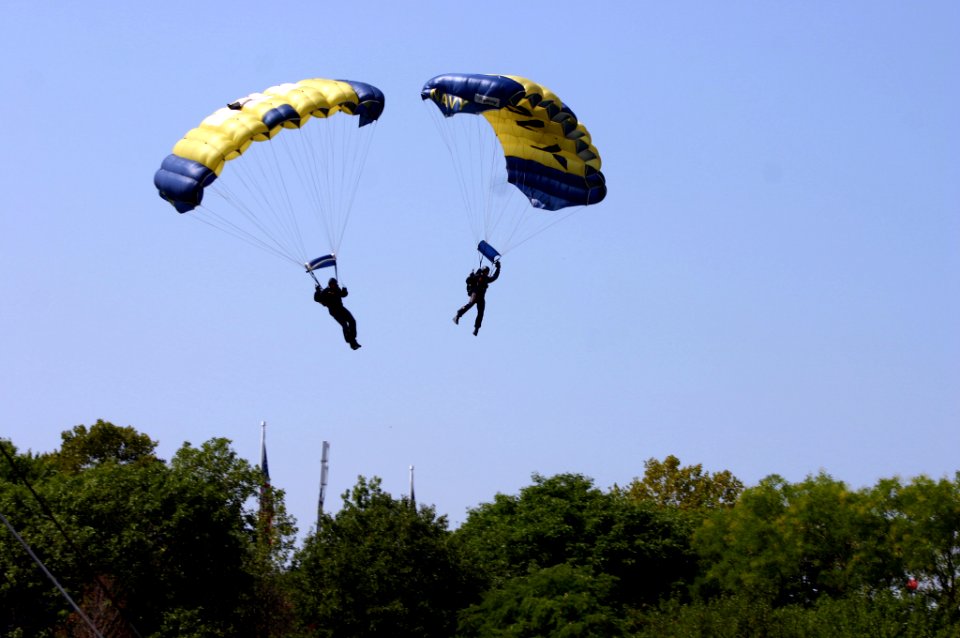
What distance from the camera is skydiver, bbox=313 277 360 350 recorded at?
35.7 metres

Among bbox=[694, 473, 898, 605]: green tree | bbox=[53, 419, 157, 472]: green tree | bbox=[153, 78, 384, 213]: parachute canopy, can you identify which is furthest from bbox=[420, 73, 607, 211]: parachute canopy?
bbox=[53, 419, 157, 472]: green tree

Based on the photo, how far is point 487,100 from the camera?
37.1m

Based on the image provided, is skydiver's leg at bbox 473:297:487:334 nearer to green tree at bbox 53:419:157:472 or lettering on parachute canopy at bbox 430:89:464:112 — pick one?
lettering on parachute canopy at bbox 430:89:464:112

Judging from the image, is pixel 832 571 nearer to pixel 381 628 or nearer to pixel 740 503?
pixel 740 503

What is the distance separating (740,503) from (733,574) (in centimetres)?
307

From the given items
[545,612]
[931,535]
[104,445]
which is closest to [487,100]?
[545,612]

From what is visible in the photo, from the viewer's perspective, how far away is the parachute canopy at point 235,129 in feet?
116

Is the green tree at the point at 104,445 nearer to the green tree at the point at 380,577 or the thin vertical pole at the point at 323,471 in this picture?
the thin vertical pole at the point at 323,471

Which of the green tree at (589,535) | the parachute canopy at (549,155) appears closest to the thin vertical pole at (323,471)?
the green tree at (589,535)

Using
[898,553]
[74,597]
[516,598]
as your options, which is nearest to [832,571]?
[898,553]

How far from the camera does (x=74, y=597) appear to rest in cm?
4834

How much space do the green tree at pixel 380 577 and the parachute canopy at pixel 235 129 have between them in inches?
651

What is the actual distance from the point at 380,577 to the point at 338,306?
49.0 feet

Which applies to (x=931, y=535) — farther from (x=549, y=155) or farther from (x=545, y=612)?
(x=549, y=155)
